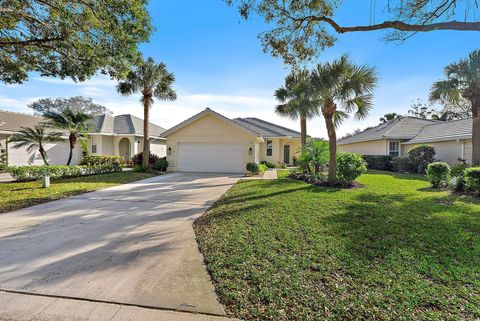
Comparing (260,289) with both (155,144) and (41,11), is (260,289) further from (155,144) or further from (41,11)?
(155,144)

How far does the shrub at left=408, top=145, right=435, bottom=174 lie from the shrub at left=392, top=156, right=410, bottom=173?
1.75 ft

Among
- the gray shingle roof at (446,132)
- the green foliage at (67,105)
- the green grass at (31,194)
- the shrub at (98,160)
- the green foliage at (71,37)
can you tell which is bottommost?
the green grass at (31,194)

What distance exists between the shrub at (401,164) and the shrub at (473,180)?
30.1 feet

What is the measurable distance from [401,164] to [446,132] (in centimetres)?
399

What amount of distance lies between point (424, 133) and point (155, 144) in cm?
2487

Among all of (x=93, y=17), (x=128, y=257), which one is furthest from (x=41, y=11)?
(x=128, y=257)

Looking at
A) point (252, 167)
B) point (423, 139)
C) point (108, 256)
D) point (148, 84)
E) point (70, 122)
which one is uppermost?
point (148, 84)

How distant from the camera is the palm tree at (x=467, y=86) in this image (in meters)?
12.3

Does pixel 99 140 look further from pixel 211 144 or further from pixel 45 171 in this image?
pixel 211 144

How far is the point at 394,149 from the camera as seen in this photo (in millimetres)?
21031

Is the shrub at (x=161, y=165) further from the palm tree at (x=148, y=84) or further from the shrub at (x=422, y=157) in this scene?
the shrub at (x=422, y=157)

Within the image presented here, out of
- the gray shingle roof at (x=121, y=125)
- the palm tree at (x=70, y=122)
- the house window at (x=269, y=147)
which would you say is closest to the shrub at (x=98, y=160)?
the gray shingle roof at (x=121, y=125)

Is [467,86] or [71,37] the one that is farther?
[467,86]

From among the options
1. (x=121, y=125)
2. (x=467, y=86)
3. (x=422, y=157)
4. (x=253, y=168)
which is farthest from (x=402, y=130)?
(x=121, y=125)
